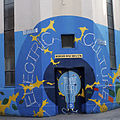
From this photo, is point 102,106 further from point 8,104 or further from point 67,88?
point 8,104

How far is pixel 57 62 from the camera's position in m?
12.2

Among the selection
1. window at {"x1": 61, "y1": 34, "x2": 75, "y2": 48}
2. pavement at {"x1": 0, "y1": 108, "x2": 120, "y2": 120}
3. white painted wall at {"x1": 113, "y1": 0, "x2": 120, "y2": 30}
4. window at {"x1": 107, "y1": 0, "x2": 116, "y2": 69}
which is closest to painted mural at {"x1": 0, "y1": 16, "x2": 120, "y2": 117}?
window at {"x1": 61, "y1": 34, "x2": 75, "y2": 48}

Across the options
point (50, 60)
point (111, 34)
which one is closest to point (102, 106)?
point (50, 60)

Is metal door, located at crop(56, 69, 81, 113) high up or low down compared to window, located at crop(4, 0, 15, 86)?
down

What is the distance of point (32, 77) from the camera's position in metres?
12.3

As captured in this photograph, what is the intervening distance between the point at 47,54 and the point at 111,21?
5.49 meters

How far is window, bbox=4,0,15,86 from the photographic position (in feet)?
43.6

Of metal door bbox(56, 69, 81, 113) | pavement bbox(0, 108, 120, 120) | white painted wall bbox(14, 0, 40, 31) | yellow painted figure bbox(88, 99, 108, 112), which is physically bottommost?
pavement bbox(0, 108, 120, 120)

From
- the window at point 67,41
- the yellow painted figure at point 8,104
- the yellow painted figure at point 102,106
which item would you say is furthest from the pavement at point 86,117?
the window at point 67,41

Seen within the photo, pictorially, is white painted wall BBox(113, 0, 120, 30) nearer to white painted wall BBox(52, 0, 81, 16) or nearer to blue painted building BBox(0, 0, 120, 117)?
blue painted building BBox(0, 0, 120, 117)

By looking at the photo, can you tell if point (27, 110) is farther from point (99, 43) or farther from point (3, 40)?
point (99, 43)

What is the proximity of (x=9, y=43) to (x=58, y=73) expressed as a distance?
3.86 m

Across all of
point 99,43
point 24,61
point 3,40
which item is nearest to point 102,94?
point 99,43

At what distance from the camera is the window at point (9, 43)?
13.3m
